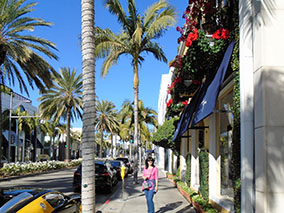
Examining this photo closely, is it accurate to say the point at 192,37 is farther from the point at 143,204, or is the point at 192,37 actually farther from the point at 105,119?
the point at 105,119

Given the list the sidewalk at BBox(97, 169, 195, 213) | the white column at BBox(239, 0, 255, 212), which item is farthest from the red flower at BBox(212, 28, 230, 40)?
the sidewalk at BBox(97, 169, 195, 213)

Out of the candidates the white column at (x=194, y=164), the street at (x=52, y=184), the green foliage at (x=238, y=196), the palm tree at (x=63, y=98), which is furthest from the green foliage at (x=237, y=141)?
the palm tree at (x=63, y=98)

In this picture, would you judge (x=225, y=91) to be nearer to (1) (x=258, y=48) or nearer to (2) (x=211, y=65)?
(2) (x=211, y=65)

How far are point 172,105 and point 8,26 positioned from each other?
12.4 metres

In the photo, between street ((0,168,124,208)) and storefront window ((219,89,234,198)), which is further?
street ((0,168,124,208))

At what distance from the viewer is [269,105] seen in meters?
5.04

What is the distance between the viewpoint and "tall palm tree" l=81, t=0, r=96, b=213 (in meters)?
5.35

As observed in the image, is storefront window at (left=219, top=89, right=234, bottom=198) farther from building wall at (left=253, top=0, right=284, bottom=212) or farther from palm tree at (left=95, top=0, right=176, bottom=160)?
palm tree at (left=95, top=0, right=176, bottom=160)

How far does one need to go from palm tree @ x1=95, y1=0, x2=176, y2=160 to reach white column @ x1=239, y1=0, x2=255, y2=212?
11.4m

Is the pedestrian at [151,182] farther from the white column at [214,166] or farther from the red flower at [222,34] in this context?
the red flower at [222,34]

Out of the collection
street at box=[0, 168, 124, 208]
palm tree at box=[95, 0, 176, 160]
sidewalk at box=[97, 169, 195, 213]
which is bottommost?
street at box=[0, 168, 124, 208]

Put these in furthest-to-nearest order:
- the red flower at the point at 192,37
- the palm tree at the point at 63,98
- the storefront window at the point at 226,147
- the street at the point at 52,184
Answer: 1. the palm tree at the point at 63,98
2. the street at the point at 52,184
3. the storefront window at the point at 226,147
4. the red flower at the point at 192,37

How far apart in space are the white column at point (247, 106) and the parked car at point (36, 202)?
3.27m

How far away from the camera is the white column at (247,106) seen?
212 inches
